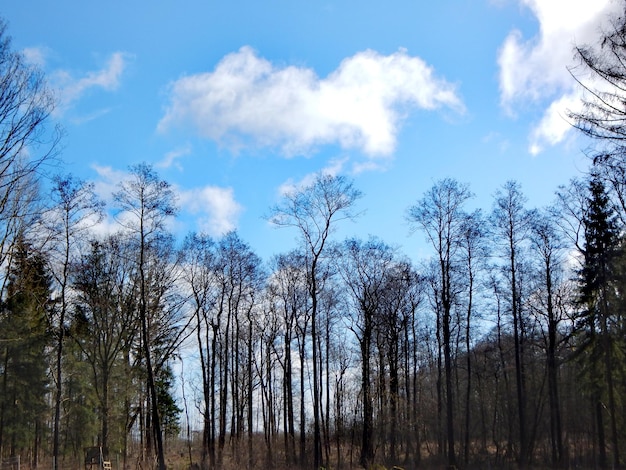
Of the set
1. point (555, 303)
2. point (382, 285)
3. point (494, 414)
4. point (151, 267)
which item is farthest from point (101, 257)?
point (494, 414)

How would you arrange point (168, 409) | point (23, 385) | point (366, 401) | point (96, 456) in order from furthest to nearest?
point (168, 409), point (23, 385), point (366, 401), point (96, 456)

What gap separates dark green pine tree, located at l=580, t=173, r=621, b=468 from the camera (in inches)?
1299

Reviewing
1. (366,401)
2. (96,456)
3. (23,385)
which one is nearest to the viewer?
(96,456)

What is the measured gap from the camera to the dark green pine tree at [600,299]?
3300 centimetres

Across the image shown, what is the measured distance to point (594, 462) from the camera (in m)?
35.8

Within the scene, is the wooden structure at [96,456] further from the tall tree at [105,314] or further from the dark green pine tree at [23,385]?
the dark green pine tree at [23,385]

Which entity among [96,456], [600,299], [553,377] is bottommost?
[96,456]

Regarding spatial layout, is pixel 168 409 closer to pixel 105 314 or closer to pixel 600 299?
Answer: pixel 105 314

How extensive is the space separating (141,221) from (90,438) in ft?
77.8

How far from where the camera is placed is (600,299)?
3356 centimetres

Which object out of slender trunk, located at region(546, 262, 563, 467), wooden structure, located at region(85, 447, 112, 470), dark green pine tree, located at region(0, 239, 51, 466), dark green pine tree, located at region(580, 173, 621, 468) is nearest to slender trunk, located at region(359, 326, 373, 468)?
slender trunk, located at region(546, 262, 563, 467)

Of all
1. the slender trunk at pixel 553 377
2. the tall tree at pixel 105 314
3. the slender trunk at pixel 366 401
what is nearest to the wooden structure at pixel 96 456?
the tall tree at pixel 105 314

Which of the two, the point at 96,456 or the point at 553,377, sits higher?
the point at 553,377


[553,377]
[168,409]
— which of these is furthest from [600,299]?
[168,409]
